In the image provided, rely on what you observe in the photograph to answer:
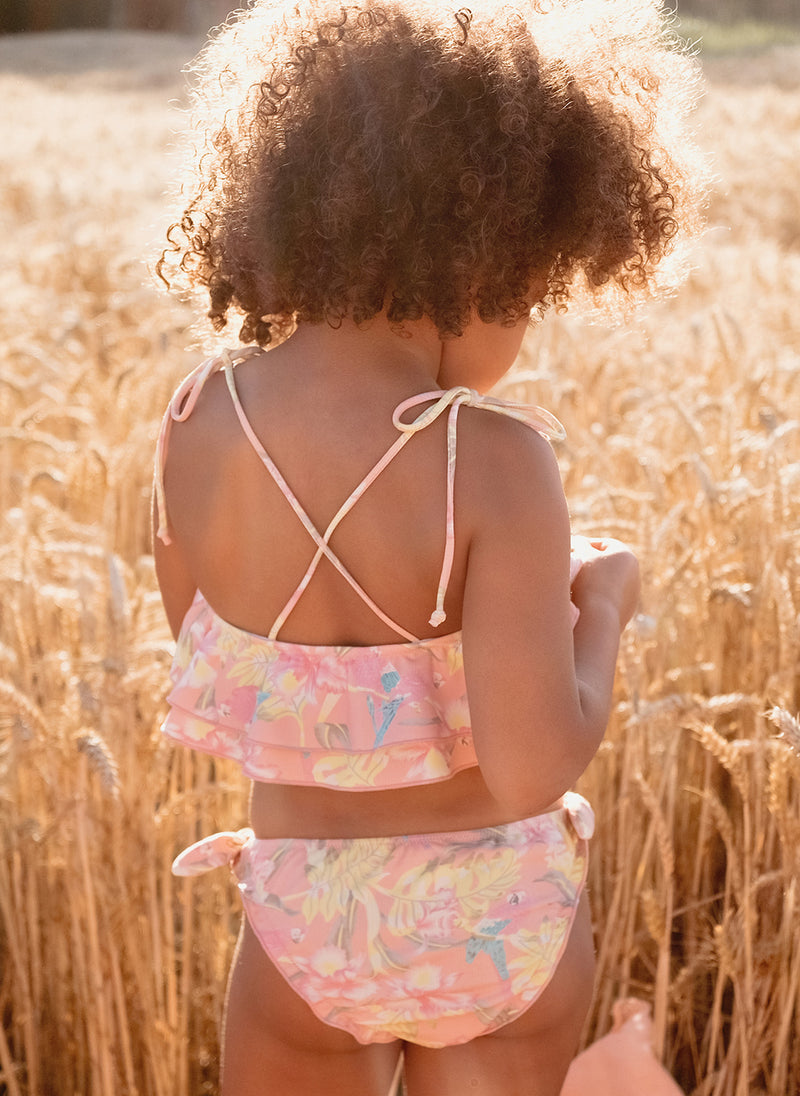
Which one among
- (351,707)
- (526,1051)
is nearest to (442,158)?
(351,707)

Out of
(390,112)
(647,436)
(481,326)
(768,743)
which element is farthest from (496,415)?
(647,436)

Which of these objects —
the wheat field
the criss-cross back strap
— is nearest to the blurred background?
the wheat field

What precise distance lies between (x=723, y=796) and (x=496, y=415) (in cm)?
120

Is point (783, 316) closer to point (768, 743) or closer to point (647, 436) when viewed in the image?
point (647, 436)

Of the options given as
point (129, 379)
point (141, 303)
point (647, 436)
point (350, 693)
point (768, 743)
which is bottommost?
point (768, 743)

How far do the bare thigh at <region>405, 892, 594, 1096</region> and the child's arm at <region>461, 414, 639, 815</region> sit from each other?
0.17 metres

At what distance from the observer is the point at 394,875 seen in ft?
3.20

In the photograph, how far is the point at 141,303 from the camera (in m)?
4.46

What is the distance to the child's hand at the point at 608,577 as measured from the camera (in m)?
A: 1.03

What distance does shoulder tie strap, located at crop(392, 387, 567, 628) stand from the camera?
878mm

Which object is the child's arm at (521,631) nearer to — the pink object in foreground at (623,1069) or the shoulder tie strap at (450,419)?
the shoulder tie strap at (450,419)

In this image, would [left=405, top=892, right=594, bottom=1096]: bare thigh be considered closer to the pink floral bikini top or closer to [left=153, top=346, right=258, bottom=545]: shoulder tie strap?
the pink floral bikini top

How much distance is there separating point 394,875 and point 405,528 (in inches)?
10.4

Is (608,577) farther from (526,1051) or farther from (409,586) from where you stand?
(526,1051)
